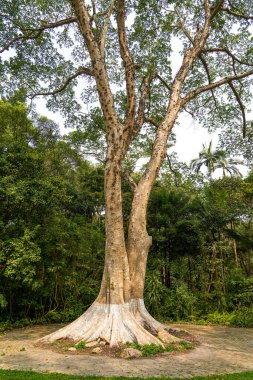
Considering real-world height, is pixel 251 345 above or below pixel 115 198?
below

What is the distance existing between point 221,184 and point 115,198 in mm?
11256

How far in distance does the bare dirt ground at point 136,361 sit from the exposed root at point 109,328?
2.08ft

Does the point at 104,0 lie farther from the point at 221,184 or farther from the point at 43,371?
the point at 221,184

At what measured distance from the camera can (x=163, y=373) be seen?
15.9ft

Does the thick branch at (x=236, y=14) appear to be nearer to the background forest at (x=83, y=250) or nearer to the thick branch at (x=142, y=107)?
the thick branch at (x=142, y=107)

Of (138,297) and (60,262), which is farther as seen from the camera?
(60,262)

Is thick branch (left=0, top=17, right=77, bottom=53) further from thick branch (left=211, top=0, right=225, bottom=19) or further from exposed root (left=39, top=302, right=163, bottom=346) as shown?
exposed root (left=39, top=302, right=163, bottom=346)

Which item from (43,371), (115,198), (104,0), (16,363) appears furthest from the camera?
(104,0)

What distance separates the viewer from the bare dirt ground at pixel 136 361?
4.92 m

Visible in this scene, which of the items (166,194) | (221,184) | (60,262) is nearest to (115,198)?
(60,262)

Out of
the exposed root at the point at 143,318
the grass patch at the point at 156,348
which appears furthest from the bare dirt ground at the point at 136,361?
the exposed root at the point at 143,318

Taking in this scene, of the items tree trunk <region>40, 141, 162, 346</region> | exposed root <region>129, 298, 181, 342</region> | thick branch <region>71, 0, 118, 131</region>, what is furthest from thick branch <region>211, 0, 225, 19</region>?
exposed root <region>129, 298, 181, 342</region>

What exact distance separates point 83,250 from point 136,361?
233 inches

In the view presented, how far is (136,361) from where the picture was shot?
554 centimetres
